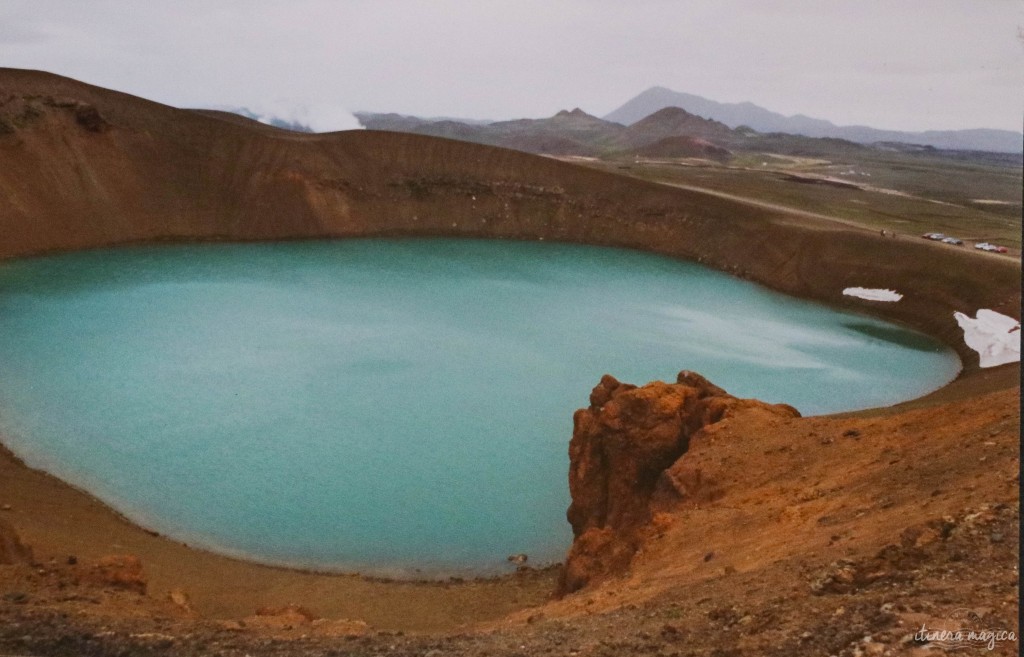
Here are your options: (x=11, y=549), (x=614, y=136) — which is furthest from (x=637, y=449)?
(x=614, y=136)

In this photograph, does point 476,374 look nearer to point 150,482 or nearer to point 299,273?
point 150,482

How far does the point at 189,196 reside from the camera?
166ft

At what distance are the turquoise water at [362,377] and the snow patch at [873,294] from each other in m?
2.98

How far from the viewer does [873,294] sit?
45406 millimetres

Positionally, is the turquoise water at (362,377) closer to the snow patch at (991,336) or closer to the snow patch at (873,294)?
the snow patch at (991,336)

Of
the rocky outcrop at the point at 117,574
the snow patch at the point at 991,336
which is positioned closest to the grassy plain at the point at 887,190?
the snow patch at the point at 991,336

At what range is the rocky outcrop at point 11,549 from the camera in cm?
973

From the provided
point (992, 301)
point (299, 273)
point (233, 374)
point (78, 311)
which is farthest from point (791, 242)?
point (78, 311)

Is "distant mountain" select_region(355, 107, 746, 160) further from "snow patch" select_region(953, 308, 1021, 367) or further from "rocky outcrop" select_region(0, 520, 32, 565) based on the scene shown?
"rocky outcrop" select_region(0, 520, 32, 565)

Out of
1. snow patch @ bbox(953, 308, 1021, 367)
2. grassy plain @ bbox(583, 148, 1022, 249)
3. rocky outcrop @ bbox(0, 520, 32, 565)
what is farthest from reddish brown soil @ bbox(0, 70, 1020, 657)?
grassy plain @ bbox(583, 148, 1022, 249)

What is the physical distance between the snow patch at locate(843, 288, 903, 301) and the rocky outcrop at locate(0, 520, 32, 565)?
151 feet

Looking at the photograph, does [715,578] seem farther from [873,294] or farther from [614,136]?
[614,136]

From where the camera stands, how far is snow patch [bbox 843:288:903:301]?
4466 centimetres

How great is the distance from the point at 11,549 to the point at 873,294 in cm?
4666
